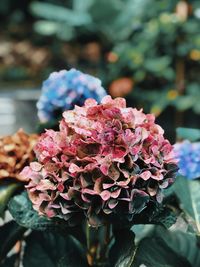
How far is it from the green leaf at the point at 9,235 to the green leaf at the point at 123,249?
0.21m

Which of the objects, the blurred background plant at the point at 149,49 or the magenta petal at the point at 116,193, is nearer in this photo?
the magenta petal at the point at 116,193

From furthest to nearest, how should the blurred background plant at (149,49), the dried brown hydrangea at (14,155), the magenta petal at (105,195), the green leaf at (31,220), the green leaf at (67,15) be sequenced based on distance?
the green leaf at (67,15)
the blurred background plant at (149,49)
the dried brown hydrangea at (14,155)
the green leaf at (31,220)
the magenta petal at (105,195)

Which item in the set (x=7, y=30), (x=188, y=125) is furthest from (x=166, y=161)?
(x=7, y=30)

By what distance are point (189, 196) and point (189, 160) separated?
0.12 meters

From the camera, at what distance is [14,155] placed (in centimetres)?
122

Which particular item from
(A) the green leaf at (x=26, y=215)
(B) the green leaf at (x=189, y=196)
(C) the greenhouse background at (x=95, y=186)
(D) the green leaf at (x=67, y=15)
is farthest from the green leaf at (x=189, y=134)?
(D) the green leaf at (x=67, y=15)

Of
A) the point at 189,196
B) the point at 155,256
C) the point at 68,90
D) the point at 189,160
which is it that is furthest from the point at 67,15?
the point at 155,256

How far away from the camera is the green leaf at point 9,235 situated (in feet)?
4.00

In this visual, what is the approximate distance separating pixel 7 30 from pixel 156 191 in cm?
503

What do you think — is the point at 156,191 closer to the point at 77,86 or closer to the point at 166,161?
the point at 166,161

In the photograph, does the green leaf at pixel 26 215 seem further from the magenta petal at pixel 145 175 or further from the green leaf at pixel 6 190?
the magenta petal at pixel 145 175

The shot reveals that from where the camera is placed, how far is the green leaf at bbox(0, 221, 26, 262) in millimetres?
1218

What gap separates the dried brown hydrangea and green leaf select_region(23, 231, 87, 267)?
14 centimetres

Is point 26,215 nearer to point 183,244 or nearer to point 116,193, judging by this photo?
point 116,193
